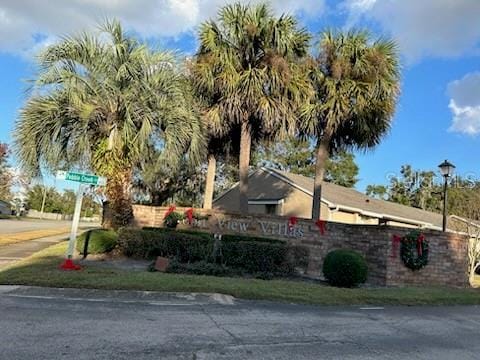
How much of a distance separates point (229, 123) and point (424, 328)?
11.6 metres

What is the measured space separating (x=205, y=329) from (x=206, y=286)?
3354mm

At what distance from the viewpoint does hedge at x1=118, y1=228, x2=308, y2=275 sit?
A: 13.9 meters

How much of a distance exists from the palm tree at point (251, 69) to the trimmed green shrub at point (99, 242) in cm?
529

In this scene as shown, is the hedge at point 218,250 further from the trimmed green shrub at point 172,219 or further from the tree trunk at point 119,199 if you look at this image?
the trimmed green shrub at point 172,219

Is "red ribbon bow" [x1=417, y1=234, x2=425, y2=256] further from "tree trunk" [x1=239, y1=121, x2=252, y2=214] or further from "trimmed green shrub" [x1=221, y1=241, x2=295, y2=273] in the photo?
"tree trunk" [x1=239, y1=121, x2=252, y2=214]

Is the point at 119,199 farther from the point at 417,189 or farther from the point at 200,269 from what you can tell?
the point at 417,189

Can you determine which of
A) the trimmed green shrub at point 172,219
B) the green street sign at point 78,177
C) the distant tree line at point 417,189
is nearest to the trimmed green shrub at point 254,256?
the trimmed green shrub at point 172,219

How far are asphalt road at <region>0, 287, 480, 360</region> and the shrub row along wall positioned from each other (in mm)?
5121

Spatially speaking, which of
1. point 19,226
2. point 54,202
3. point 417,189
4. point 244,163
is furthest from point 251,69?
point 54,202

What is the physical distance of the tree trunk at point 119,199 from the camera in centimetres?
1529

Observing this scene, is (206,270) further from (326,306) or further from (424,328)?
(424,328)

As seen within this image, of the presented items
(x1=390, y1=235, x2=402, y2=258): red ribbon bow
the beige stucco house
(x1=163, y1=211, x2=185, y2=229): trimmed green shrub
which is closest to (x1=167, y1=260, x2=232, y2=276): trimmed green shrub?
(x1=163, y1=211, x2=185, y2=229): trimmed green shrub

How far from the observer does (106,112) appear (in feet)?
49.7

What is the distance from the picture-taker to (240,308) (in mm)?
8578
